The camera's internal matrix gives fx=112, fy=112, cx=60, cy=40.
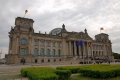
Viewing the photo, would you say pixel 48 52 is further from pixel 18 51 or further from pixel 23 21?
pixel 23 21

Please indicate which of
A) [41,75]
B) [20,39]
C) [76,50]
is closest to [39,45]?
[20,39]

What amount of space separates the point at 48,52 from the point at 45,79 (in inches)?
2286

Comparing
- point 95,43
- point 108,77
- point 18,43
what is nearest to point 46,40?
point 18,43

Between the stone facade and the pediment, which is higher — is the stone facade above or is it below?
below

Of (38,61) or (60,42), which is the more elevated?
(60,42)

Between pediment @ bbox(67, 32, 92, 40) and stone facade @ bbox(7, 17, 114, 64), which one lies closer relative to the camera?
stone facade @ bbox(7, 17, 114, 64)

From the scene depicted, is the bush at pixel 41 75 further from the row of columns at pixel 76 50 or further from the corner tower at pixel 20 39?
the row of columns at pixel 76 50

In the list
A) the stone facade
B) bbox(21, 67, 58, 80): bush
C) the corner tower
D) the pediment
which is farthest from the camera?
the pediment

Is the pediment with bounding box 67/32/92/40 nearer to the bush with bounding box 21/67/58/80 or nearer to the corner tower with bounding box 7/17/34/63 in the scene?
the corner tower with bounding box 7/17/34/63

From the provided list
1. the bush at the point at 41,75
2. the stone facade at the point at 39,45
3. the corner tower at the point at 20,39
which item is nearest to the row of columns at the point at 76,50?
the stone facade at the point at 39,45

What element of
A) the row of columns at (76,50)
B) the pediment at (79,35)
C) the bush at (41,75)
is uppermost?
the pediment at (79,35)

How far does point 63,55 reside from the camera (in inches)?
2778

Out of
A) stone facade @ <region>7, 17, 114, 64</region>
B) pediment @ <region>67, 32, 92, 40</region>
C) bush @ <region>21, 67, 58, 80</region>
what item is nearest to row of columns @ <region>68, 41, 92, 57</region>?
stone facade @ <region>7, 17, 114, 64</region>

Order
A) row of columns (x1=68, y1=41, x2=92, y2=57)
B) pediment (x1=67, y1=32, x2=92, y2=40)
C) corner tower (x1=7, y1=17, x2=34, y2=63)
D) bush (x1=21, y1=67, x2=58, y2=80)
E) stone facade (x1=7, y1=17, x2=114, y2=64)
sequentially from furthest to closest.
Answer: pediment (x1=67, y1=32, x2=92, y2=40)
row of columns (x1=68, y1=41, x2=92, y2=57)
stone facade (x1=7, y1=17, x2=114, y2=64)
corner tower (x1=7, y1=17, x2=34, y2=63)
bush (x1=21, y1=67, x2=58, y2=80)
